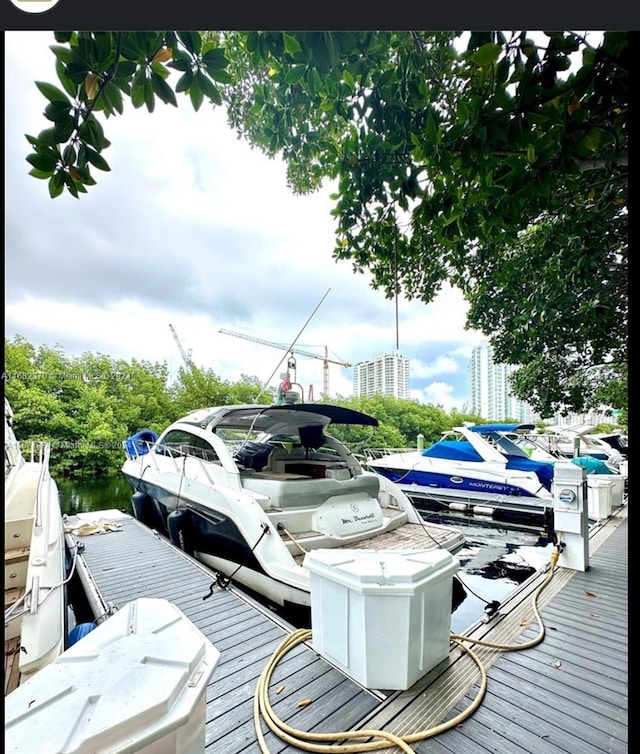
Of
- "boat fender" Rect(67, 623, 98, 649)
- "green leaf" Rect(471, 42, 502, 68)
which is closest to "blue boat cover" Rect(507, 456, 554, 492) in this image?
"boat fender" Rect(67, 623, 98, 649)

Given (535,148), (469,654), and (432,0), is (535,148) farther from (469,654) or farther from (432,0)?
(469,654)

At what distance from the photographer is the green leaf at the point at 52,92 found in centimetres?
84

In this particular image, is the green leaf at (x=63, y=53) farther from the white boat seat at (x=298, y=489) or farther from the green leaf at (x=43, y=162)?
the white boat seat at (x=298, y=489)

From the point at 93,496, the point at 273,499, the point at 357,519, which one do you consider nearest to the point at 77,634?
the point at 273,499

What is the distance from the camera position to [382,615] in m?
1.54

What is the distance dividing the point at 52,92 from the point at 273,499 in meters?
2.92

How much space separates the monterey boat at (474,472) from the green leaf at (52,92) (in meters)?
6.66

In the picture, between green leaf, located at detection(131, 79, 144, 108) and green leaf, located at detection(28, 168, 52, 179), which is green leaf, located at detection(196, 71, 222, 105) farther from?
green leaf, located at detection(28, 168, 52, 179)

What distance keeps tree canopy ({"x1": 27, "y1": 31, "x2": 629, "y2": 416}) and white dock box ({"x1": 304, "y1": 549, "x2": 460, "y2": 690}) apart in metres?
1.12

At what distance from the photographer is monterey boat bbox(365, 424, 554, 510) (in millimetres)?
5898

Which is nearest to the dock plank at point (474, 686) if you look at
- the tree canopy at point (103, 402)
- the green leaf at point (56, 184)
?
the green leaf at point (56, 184)

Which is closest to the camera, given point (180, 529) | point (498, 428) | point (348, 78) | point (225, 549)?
point (348, 78)

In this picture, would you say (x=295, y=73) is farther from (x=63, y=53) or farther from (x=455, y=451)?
(x=455, y=451)

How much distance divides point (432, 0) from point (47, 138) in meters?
0.94
